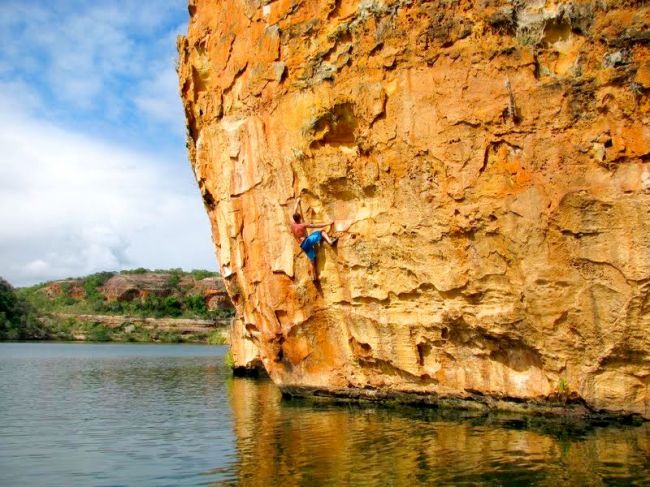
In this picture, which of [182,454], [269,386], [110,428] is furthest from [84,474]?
[269,386]

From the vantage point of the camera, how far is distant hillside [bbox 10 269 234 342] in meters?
77.8

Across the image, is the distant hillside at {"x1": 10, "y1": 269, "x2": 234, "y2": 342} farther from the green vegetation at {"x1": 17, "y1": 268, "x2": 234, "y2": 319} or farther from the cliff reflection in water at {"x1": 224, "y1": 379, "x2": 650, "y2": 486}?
the cliff reflection in water at {"x1": 224, "y1": 379, "x2": 650, "y2": 486}

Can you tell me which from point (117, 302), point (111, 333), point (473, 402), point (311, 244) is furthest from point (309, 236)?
point (117, 302)

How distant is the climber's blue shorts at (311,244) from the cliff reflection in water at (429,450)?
366 cm

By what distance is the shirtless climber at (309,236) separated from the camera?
47.9 feet

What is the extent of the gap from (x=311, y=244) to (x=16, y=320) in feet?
235

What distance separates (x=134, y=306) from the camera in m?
91.6

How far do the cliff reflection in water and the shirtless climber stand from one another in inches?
140

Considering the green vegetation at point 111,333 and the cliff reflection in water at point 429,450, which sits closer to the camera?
the cliff reflection in water at point 429,450

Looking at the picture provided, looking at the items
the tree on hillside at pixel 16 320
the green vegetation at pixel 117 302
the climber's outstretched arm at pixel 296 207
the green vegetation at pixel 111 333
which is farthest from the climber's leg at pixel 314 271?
the green vegetation at pixel 117 302

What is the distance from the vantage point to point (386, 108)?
13.6 metres

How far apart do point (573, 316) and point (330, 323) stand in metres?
5.78

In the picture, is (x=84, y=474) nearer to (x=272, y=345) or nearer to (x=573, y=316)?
(x=272, y=345)

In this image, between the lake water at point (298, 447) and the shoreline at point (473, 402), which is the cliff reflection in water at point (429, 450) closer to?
the lake water at point (298, 447)
